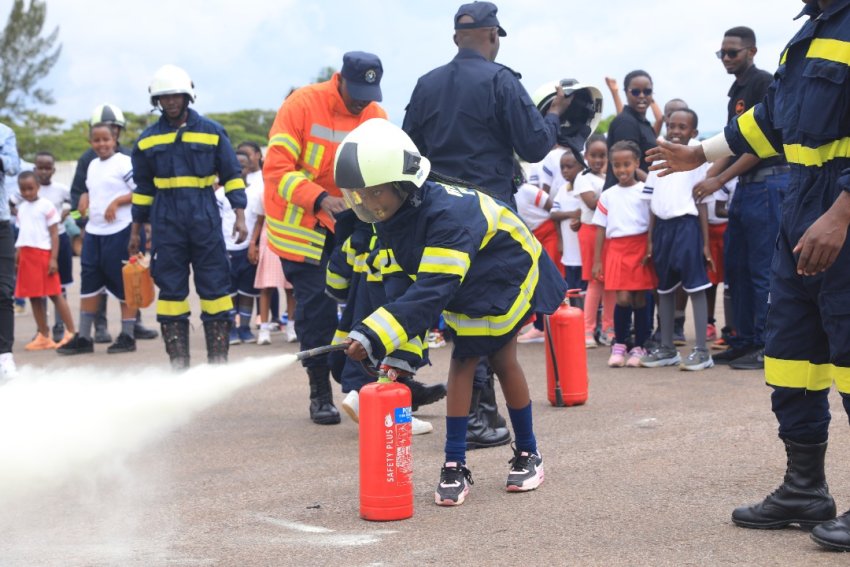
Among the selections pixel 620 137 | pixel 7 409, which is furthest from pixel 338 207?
pixel 620 137

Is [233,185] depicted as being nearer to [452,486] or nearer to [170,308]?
[170,308]

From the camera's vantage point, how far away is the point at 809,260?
14.0ft

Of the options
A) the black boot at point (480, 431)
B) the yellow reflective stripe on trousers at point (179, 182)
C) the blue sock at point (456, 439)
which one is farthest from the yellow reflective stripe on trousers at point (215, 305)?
the blue sock at point (456, 439)

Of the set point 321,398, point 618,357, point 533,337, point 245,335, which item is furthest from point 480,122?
point 245,335

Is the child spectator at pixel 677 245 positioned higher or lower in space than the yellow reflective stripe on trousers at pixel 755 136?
lower

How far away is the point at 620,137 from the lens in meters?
10.9

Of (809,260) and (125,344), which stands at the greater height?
(809,260)

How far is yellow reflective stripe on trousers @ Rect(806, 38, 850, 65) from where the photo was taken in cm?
424

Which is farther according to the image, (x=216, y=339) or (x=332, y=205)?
(x=216, y=339)

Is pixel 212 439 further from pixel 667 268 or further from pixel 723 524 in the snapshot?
pixel 667 268

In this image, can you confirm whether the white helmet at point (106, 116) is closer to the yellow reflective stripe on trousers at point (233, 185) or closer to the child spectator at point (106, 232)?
the child spectator at point (106, 232)

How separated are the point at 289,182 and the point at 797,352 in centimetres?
370

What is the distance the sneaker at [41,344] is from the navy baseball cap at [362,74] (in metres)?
7.27

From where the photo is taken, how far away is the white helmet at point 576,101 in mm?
6914
